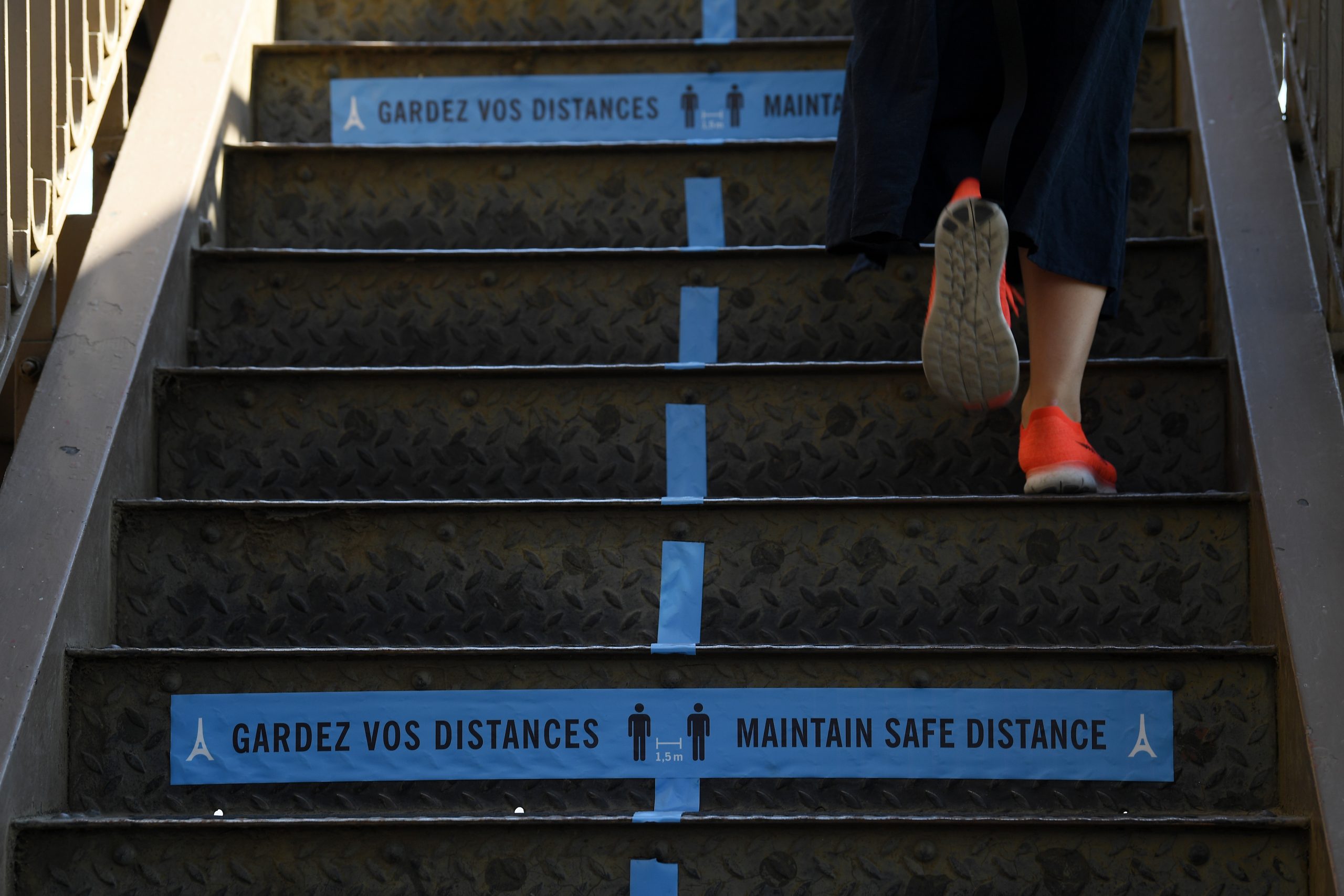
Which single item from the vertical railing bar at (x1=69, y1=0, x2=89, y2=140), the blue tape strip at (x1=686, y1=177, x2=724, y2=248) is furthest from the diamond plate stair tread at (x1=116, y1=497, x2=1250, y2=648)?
the blue tape strip at (x1=686, y1=177, x2=724, y2=248)

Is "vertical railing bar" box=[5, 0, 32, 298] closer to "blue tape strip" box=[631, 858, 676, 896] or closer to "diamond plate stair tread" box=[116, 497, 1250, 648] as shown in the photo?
"diamond plate stair tread" box=[116, 497, 1250, 648]

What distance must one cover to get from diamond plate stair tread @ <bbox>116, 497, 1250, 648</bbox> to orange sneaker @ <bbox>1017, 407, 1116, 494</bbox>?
0.04 meters

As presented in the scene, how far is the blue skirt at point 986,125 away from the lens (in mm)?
2064

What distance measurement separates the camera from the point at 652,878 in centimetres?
181

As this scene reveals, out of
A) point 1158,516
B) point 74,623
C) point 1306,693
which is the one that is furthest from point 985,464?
point 74,623

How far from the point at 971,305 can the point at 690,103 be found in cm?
132

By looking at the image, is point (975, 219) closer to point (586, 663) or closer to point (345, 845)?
point (586, 663)

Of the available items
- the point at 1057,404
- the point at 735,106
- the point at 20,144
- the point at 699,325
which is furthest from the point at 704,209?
the point at 20,144

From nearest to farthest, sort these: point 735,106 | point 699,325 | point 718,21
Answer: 1. point 699,325
2. point 735,106
3. point 718,21

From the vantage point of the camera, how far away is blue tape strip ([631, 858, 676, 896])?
1.80m

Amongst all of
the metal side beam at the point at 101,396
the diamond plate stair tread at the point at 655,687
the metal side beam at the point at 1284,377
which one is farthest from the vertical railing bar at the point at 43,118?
the metal side beam at the point at 1284,377

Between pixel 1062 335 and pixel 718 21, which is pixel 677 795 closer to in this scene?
pixel 1062 335

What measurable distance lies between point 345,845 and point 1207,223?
67.1 inches

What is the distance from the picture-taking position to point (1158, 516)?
208cm
